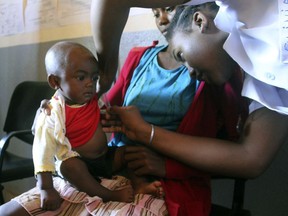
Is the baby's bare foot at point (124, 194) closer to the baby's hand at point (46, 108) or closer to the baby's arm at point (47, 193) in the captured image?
the baby's arm at point (47, 193)

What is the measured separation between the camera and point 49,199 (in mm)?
968

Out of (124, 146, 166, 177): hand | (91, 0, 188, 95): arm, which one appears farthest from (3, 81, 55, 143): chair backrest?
(124, 146, 166, 177): hand

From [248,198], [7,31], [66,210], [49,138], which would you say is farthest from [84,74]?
[7,31]

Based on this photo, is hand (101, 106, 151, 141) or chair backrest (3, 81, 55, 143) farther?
chair backrest (3, 81, 55, 143)

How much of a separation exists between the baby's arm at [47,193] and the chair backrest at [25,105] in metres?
1.05

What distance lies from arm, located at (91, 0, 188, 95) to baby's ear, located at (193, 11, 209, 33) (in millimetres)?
111

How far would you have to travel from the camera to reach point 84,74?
3.24 ft

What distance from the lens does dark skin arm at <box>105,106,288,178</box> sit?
888mm

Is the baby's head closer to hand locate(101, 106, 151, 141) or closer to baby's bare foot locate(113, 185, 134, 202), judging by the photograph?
hand locate(101, 106, 151, 141)

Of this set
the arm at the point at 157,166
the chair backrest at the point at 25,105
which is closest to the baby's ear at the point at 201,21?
the arm at the point at 157,166

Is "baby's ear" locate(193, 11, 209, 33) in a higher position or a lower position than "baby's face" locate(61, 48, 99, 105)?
higher

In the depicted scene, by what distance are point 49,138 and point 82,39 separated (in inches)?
41.7

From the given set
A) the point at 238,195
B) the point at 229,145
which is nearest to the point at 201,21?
the point at 229,145

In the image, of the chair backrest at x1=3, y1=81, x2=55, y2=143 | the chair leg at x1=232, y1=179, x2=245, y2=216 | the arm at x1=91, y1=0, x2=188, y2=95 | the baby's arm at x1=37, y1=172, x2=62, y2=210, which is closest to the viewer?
the arm at x1=91, y1=0, x2=188, y2=95
